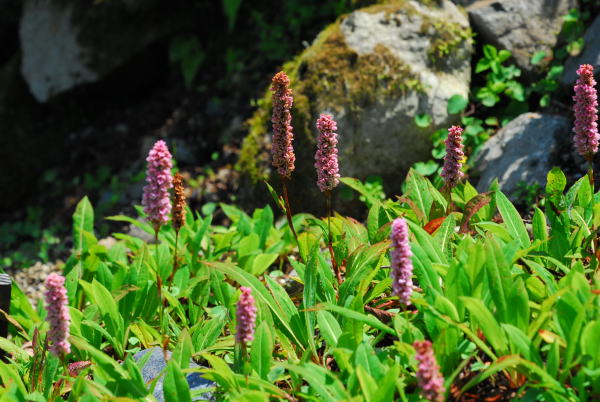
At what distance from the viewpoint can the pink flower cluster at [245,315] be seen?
2.63 m

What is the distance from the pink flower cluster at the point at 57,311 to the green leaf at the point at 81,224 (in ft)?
7.29

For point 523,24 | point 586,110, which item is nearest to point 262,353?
point 586,110

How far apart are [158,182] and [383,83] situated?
10.0 ft

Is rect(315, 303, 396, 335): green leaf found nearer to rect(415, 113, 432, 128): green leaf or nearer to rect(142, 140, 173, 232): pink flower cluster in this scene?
rect(142, 140, 173, 232): pink flower cluster

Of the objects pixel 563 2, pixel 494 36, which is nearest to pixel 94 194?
pixel 494 36

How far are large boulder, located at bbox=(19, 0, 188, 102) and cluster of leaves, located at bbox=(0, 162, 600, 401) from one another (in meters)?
3.94

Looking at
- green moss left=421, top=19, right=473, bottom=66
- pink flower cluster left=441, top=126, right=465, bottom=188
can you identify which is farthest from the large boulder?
pink flower cluster left=441, top=126, right=465, bottom=188

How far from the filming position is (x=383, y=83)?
18.9 feet

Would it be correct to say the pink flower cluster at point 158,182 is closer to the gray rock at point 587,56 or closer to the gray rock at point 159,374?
the gray rock at point 159,374

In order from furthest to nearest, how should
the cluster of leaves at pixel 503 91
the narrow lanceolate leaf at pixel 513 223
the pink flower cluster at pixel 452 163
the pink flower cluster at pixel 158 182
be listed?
the cluster of leaves at pixel 503 91 → the narrow lanceolate leaf at pixel 513 223 → the pink flower cluster at pixel 452 163 → the pink flower cluster at pixel 158 182

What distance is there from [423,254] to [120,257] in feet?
7.70

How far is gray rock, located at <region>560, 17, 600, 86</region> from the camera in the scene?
532 cm

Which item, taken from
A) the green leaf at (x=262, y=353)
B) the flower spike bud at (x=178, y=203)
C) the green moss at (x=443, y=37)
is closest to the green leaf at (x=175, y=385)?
the green leaf at (x=262, y=353)

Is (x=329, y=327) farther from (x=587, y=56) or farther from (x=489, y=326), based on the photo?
(x=587, y=56)
